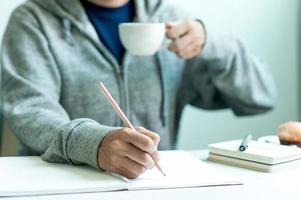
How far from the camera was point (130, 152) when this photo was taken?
0.77 metres

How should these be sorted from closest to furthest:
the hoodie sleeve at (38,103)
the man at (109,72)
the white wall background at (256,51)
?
the hoodie sleeve at (38,103) < the man at (109,72) < the white wall background at (256,51)

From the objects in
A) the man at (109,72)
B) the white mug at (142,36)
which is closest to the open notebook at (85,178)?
the man at (109,72)

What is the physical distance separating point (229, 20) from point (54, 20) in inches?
30.1

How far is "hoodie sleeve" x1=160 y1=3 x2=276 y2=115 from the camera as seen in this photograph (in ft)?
4.21

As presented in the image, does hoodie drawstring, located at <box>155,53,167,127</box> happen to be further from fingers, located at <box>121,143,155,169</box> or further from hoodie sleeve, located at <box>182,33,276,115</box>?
fingers, located at <box>121,143,155,169</box>

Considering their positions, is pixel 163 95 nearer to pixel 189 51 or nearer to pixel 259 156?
pixel 189 51

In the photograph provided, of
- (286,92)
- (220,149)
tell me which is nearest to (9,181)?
(220,149)

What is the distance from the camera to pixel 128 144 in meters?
0.78

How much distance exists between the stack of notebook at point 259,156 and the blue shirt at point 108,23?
1.38 feet

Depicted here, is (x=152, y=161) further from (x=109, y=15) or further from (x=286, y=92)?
(x=286, y=92)

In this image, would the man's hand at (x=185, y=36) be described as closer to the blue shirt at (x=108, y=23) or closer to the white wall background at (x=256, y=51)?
the blue shirt at (x=108, y=23)

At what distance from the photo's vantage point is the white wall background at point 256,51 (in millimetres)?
1795

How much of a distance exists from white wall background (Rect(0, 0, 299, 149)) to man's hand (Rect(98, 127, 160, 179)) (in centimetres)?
101

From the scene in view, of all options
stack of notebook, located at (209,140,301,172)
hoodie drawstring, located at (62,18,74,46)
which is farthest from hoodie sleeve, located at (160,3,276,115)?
stack of notebook, located at (209,140,301,172)
